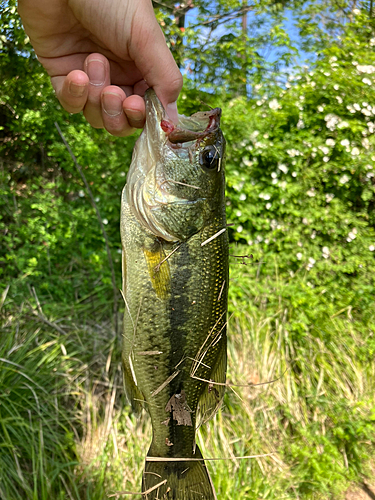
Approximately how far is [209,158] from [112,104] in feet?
1.89

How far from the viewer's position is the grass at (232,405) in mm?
2850

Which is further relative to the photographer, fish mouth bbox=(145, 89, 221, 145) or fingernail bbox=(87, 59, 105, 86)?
fingernail bbox=(87, 59, 105, 86)

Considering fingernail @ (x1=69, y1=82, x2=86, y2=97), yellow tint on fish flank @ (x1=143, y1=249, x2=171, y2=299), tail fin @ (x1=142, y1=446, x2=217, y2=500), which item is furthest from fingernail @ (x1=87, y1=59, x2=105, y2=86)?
tail fin @ (x1=142, y1=446, x2=217, y2=500)

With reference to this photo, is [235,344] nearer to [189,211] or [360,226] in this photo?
[360,226]

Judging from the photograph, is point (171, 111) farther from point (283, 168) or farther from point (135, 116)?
point (283, 168)

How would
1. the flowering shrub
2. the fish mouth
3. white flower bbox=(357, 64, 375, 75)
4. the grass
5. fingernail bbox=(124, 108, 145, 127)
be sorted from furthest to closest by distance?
1. white flower bbox=(357, 64, 375, 75)
2. the flowering shrub
3. the grass
4. fingernail bbox=(124, 108, 145, 127)
5. the fish mouth

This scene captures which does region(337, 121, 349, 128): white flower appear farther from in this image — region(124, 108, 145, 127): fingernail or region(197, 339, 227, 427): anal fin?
region(197, 339, 227, 427): anal fin

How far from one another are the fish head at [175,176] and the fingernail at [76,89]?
13.5 inches

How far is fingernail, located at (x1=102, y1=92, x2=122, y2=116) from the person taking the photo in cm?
172

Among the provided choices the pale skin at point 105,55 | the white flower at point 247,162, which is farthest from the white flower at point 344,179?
the pale skin at point 105,55

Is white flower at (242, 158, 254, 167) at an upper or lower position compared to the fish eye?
lower

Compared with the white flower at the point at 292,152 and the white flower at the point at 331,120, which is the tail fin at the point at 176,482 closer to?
the white flower at the point at 292,152

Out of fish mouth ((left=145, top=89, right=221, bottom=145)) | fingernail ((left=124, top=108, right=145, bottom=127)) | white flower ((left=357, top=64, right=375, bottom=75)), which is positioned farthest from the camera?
white flower ((left=357, top=64, right=375, bottom=75))

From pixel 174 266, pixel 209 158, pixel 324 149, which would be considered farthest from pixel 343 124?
pixel 174 266
